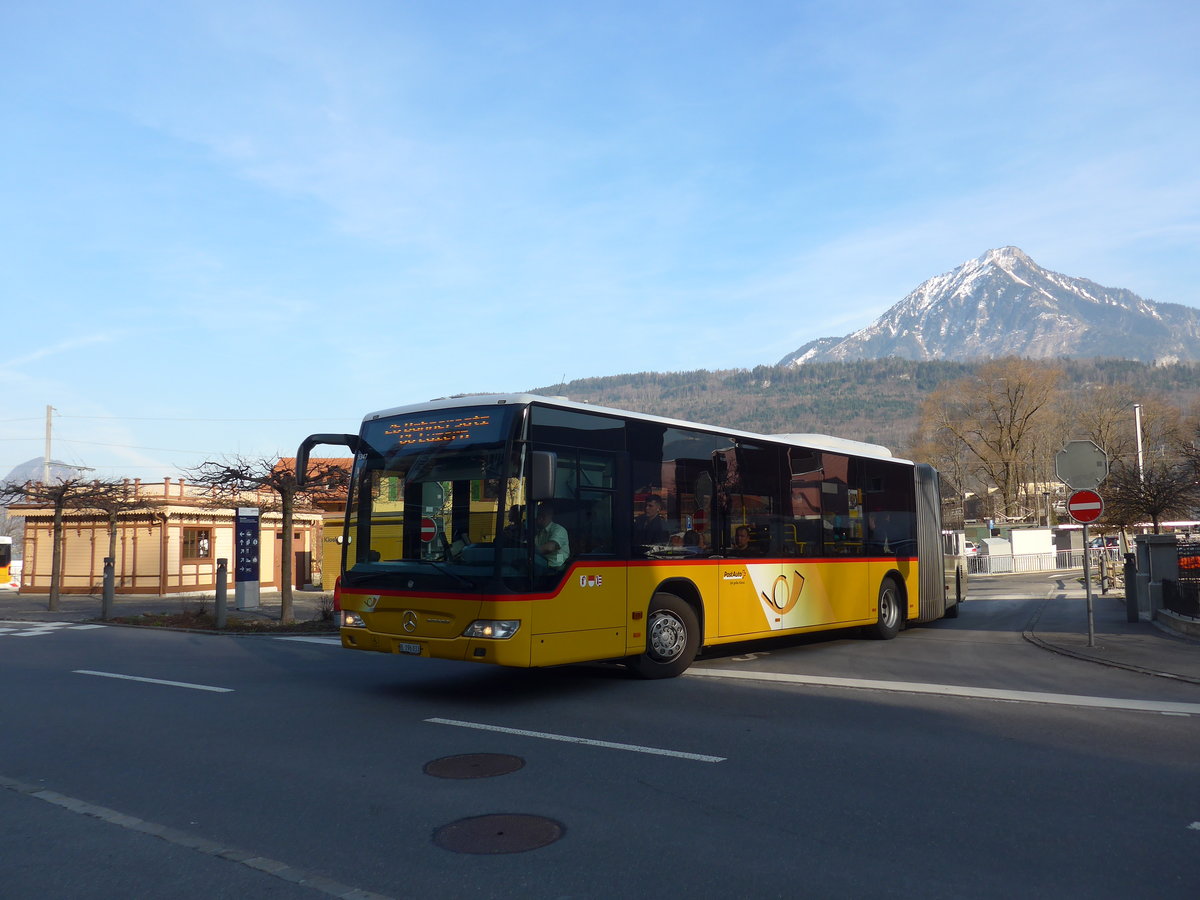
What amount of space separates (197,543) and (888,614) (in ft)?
103

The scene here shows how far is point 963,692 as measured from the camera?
415 inches

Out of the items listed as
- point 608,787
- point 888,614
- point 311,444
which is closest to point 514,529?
point 311,444

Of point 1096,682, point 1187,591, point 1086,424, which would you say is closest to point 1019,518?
point 1086,424

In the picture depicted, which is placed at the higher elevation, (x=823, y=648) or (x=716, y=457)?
(x=716, y=457)

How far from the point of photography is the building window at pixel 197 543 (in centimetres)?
3931

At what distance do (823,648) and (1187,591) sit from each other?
6301mm

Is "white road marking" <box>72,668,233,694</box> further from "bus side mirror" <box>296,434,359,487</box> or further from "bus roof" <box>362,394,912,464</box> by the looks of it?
"bus roof" <box>362,394,912,464</box>

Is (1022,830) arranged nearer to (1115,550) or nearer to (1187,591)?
(1187,591)

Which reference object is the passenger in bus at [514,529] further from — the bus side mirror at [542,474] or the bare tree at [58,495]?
the bare tree at [58,495]

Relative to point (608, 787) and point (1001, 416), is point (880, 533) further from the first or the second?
point (1001, 416)

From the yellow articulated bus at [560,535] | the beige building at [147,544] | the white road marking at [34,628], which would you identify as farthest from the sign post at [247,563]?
the beige building at [147,544]

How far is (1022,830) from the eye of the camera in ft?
17.6

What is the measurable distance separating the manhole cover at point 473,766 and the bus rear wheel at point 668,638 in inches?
155

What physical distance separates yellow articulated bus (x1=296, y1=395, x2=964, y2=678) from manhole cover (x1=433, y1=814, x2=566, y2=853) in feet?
11.8
